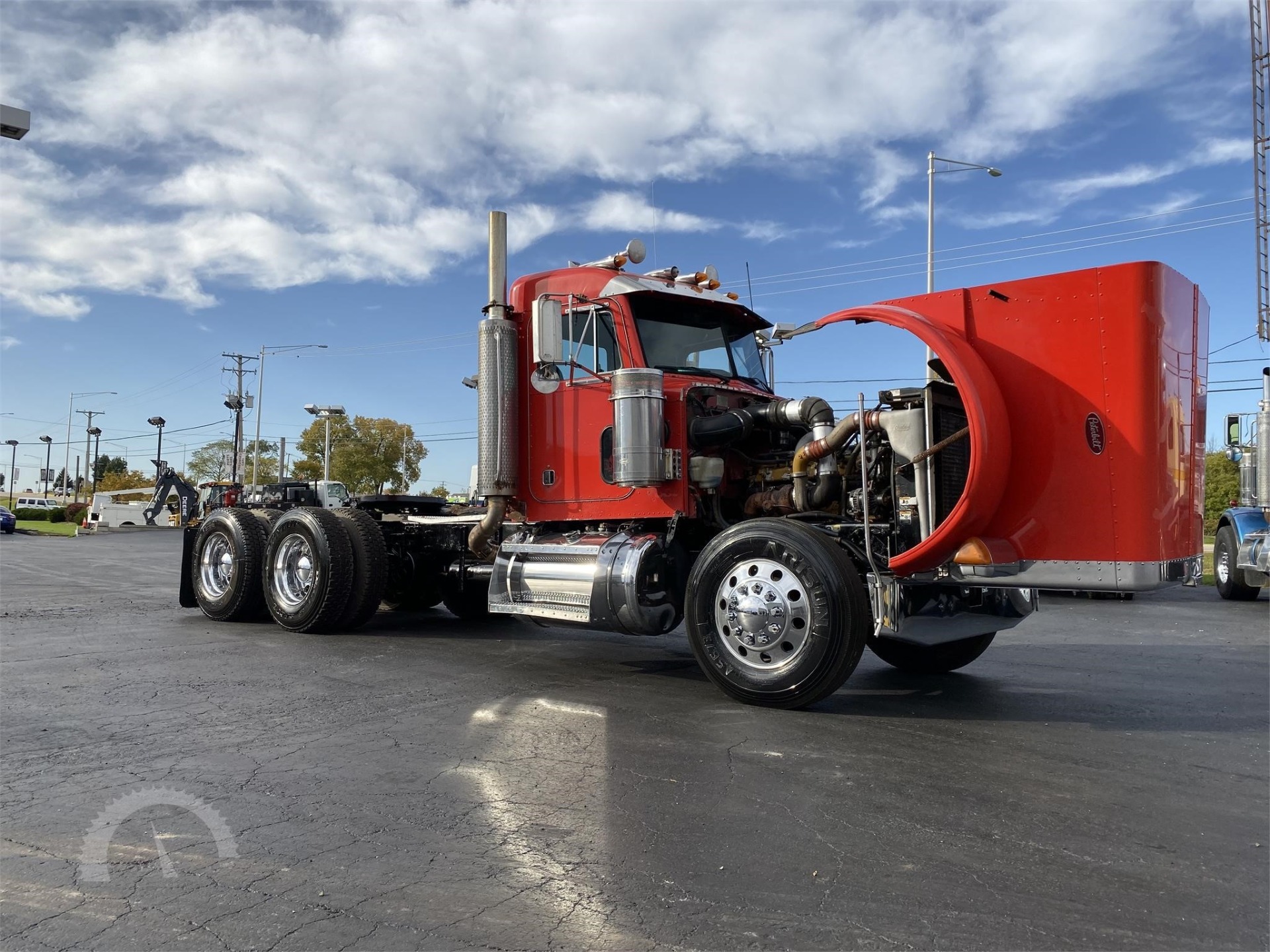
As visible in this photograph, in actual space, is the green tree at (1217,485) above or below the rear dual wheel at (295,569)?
above

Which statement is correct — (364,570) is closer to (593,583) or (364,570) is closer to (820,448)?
(593,583)

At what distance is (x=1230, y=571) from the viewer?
1308cm

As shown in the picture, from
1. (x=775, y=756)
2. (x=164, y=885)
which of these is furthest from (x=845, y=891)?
(x=164, y=885)

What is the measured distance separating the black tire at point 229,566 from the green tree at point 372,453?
1531 inches

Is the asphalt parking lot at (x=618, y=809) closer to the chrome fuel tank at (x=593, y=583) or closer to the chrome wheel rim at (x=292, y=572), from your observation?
the chrome fuel tank at (x=593, y=583)

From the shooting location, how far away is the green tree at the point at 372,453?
4994 cm

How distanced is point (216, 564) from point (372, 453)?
4182 centimetres

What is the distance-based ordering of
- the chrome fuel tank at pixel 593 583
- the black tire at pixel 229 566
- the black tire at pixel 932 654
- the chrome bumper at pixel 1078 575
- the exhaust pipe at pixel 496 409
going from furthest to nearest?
the black tire at pixel 229 566 < the exhaust pipe at pixel 496 409 < the black tire at pixel 932 654 < the chrome fuel tank at pixel 593 583 < the chrome bumper at pixel 1078 575

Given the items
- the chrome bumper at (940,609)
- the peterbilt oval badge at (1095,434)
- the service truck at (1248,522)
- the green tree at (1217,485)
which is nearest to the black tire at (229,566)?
the chrome bumper at (940,609)

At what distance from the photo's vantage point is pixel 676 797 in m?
3.83

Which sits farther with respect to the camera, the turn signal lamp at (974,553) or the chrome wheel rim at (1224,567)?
the chrome wheel rim at (1224,567)

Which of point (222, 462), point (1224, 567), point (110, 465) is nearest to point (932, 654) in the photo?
point (1224, 567)

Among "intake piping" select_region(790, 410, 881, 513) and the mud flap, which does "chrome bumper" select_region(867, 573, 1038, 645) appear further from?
the mud flap

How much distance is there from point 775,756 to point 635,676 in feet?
7.84
